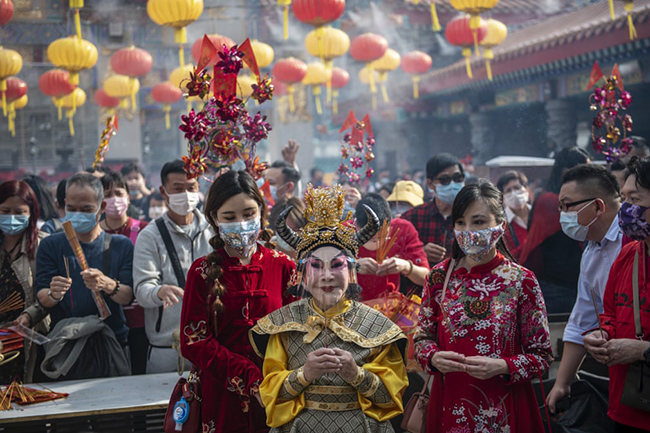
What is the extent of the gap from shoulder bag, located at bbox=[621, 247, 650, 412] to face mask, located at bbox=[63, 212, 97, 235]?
119 inches

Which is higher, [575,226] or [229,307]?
[575,226]

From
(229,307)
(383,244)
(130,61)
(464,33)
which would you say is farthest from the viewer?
(130,61)

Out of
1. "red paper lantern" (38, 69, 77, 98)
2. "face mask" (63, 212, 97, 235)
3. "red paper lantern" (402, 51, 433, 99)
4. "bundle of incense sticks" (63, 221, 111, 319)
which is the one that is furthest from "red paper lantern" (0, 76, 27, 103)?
"bundle of incense sticks" (63, 221, 111, 319)

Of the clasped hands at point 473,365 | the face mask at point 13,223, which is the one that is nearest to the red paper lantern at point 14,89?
the face mask at point 13,223

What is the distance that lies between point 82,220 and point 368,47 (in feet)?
29.7

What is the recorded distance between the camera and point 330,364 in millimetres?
2633

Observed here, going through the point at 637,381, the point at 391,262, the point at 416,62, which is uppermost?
the point at 416,62

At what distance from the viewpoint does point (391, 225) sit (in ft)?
14.6

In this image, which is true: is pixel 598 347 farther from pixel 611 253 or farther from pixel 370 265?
pixel 370 265

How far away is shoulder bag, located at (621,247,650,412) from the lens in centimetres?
284

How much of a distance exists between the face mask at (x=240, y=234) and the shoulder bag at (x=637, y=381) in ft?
5.34

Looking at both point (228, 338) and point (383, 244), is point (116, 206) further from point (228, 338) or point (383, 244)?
point (228, 338)

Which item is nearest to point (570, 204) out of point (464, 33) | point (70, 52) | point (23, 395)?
point (23, 395)

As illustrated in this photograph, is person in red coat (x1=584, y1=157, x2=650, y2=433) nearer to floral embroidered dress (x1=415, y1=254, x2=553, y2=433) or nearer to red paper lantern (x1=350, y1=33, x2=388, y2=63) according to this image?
floral embroidered dress (x1=415, y1=254, x2=553, y2=433)
